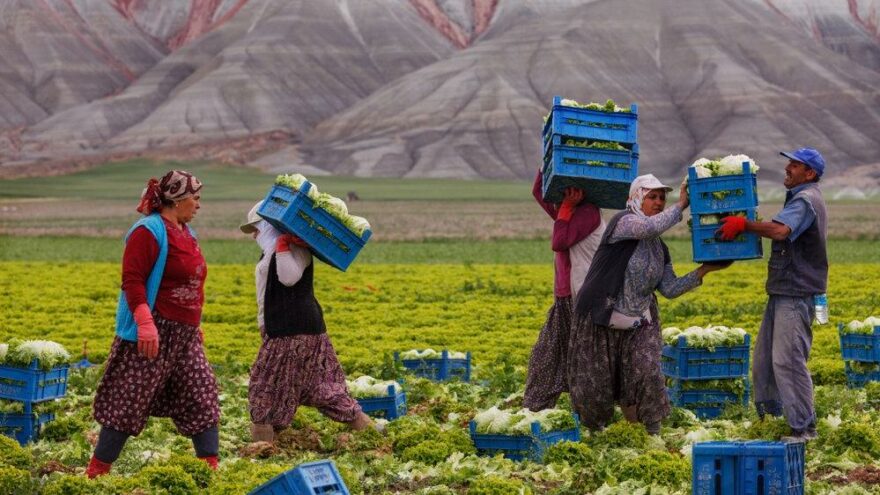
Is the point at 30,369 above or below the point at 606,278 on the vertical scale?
below

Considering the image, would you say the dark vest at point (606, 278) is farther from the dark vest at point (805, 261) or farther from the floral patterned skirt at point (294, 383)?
the floral patterned skirt at point (294, 383)

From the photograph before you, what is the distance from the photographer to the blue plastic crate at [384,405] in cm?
1066

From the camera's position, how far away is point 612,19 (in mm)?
157250

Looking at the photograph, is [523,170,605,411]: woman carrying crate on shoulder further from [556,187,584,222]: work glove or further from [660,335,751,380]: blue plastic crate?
[660,335,751,380]: blue plastic crate

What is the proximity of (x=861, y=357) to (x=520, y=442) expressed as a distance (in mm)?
4315

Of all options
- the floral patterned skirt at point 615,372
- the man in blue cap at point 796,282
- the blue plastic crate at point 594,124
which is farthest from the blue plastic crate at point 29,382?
the man in blue cap at point 796,282

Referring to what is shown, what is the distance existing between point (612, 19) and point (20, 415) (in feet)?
499

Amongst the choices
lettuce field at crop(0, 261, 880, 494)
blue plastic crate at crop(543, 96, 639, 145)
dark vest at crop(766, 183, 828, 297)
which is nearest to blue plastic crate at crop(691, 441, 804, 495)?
lettuce field at crop(0, 261, 880, 494)

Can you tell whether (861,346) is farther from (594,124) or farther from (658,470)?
(658,470)

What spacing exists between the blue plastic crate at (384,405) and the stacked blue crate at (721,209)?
2.78 m

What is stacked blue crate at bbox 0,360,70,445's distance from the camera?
961 cm

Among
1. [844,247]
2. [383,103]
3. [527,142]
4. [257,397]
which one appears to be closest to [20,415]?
[257,397]

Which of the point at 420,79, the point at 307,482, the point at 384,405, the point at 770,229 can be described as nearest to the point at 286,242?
the point at 384,405

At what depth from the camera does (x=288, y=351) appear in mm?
9859
